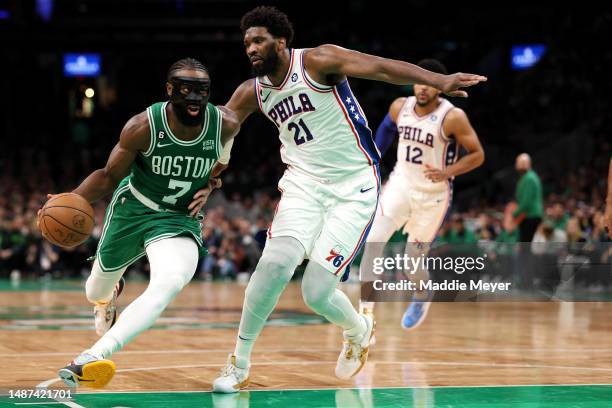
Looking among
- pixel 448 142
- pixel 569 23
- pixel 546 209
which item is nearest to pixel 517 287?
pixel 546 209

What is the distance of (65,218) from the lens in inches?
240

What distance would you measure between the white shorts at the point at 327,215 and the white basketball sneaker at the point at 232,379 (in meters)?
0.79

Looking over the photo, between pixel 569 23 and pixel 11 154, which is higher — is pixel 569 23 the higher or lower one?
the higher one

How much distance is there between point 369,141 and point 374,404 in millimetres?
1718

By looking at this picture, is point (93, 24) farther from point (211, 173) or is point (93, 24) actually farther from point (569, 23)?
point (211, 173)

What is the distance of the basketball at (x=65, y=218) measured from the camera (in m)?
6.09

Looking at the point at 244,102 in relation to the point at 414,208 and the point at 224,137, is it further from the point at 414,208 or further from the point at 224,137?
the point at 414,208

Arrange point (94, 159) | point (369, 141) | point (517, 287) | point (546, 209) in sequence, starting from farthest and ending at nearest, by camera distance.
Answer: point (94, 159)
point (546, 209)
point (517, 287)
point (369, 141)

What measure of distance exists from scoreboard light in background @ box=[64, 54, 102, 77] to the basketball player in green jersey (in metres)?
24.2

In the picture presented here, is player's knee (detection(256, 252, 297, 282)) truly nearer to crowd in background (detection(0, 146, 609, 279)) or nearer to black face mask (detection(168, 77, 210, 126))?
black face mask (detection(168, 77, 210, 126))

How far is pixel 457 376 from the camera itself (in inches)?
271

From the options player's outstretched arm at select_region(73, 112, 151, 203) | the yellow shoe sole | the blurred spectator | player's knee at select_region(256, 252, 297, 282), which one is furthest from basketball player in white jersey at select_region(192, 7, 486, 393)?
the blurred spectator

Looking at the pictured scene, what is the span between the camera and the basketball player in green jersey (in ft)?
19.5

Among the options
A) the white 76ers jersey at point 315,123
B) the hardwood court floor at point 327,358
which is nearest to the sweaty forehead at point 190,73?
the white 76ers jersey at point 315,123
